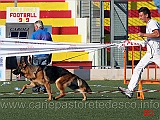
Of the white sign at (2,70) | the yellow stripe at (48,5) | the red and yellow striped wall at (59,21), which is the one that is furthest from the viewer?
the yellow stripe at (48,5)

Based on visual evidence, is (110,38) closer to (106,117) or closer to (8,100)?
(8,100)

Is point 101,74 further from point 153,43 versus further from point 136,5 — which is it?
point 153,43

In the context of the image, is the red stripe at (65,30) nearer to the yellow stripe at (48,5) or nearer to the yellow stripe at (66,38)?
the yellow stripe at (66,38)

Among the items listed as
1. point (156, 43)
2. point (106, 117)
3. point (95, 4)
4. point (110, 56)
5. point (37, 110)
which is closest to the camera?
point (106, 117)

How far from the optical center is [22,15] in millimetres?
22094

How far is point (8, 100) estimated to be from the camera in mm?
12258

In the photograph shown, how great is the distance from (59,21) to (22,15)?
8.18ft

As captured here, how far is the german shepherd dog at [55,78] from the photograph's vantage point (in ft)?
40.7

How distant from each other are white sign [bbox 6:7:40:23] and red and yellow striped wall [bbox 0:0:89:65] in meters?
2.06

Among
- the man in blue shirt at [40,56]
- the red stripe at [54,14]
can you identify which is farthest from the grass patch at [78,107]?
the red stripe at [54,14]

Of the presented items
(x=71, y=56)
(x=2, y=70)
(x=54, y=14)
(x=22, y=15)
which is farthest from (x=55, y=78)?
(x=54, y=14)

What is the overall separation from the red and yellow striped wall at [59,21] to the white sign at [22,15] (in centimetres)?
206

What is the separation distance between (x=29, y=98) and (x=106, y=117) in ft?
11.2

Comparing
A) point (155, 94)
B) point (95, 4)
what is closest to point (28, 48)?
point (155, 94)
